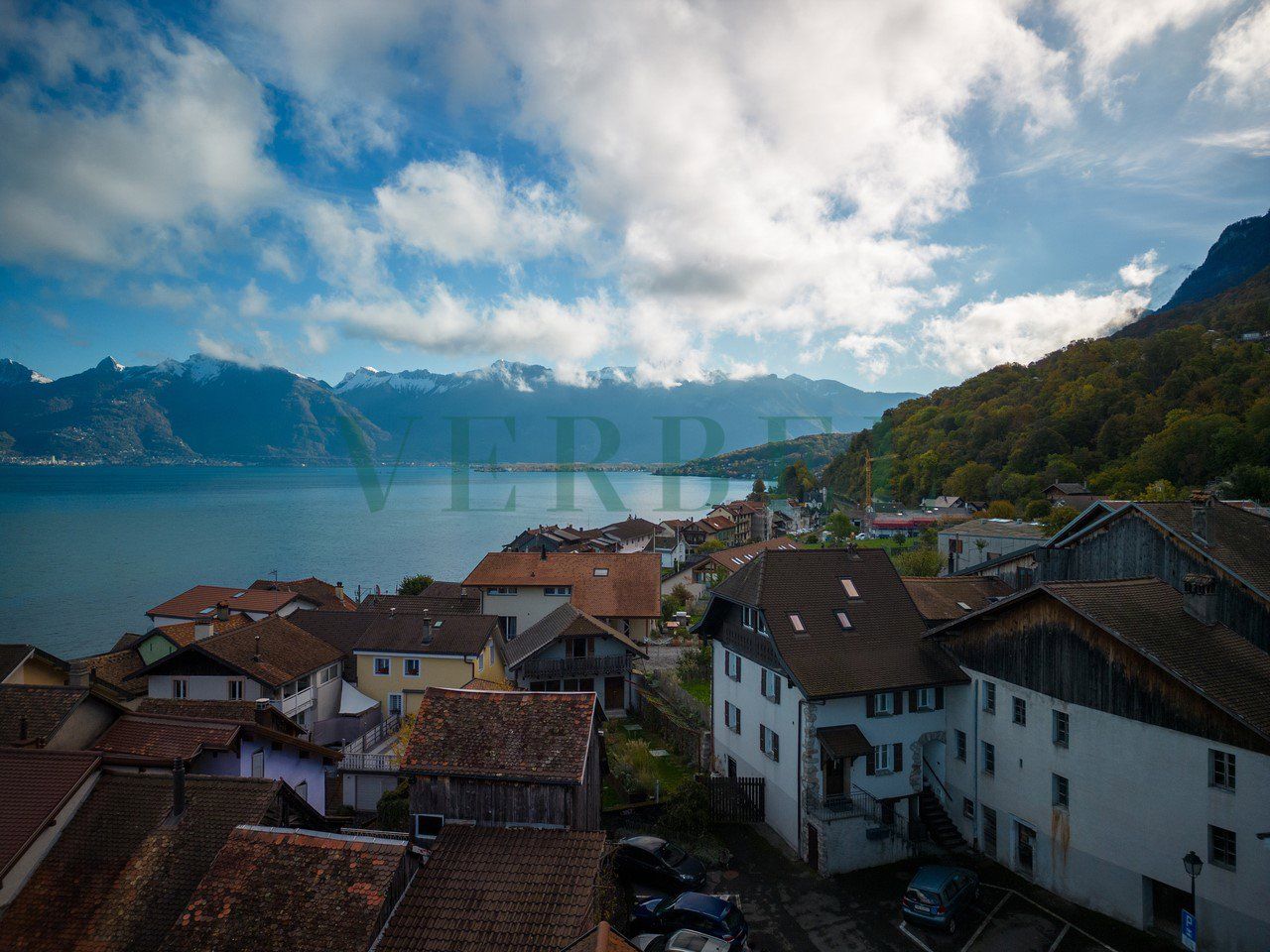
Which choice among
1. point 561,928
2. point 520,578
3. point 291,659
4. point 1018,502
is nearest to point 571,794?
point 561,928

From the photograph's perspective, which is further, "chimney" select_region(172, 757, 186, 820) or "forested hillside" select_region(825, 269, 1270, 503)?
"forested hillside" select_region(825, 269, 1270, 503)

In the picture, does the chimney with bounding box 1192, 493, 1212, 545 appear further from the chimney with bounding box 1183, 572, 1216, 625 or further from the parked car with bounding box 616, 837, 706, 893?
the parked car with bounding box 616, 837, 706, 893

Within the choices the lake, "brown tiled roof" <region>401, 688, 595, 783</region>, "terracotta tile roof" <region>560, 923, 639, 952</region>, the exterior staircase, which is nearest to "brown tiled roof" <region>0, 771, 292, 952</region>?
"brown tiled roof" <region>401, 688, 595, 783</region>

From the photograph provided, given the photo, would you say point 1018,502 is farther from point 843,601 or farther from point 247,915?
point 247,915

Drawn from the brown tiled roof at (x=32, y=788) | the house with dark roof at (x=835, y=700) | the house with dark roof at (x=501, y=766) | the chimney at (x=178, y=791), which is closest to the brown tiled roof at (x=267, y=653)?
the brown tiled roof at (x=32, y=788)

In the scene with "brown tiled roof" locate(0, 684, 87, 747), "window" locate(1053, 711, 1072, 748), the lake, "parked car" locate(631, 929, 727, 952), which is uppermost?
"brown tiled roof" locate(0, 684, 87, 747)

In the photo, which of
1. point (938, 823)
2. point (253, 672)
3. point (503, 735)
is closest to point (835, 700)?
point (938, 823)

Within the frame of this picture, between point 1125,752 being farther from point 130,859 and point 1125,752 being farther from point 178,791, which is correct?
point 130,859
